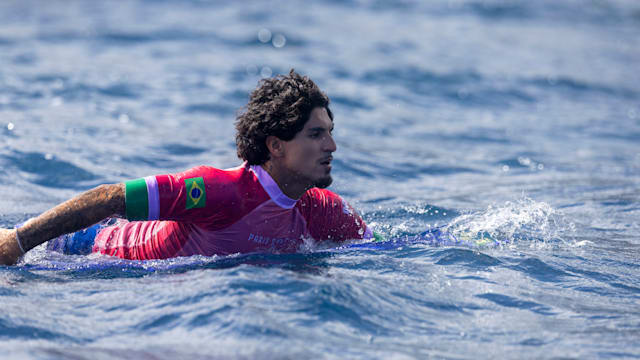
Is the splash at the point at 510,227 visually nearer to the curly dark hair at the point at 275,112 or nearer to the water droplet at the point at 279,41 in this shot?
the curly dark hair at the point at 275,112

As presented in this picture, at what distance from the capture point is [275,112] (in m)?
5.80

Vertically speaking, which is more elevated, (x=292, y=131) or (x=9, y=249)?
(x=292, y=131)

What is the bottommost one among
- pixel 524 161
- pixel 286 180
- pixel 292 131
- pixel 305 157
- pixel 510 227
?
pixel 524 161

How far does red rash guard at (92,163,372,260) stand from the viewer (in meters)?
5.43

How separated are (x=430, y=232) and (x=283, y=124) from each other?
6.48ft

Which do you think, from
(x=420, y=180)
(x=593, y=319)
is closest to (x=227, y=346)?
(x=593, y=319)

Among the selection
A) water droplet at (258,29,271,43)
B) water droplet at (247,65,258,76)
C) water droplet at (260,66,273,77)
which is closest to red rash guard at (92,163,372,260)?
water droplet at (247,65,258,76)

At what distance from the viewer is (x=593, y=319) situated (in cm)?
547

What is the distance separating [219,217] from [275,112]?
2.78 feet

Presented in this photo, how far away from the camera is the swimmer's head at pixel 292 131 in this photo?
575 centimetres

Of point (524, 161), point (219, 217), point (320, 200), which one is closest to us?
point (219, 217)

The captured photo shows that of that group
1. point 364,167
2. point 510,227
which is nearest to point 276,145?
point 510,227

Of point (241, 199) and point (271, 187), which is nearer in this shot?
point (241, 199)

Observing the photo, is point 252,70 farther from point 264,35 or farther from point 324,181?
point 324,181
